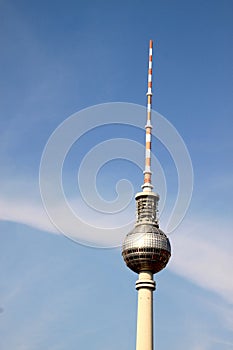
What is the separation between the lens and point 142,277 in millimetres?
138000

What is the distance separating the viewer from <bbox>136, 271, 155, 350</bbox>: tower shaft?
12954cm

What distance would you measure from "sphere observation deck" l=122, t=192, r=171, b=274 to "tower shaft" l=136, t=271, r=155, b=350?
2.58m

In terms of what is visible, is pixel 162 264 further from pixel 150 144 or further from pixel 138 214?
pixel 150 144

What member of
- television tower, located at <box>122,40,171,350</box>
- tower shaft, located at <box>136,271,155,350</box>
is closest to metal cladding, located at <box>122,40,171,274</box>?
television tower, located at <box>122,40,171,350</box>

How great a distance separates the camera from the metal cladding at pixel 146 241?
137000mm

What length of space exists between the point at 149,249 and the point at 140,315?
14.7 m

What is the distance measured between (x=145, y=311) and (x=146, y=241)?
15.6 m

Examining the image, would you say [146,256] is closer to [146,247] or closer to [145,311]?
[146,247]

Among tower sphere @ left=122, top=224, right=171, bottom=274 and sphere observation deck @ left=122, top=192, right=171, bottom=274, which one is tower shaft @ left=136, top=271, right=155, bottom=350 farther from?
sphere observation deck @ left=122, top=192, right=171, bottom=274

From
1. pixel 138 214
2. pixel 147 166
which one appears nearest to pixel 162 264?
pixel 138 214

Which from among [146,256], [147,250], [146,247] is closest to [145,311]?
[146,256]

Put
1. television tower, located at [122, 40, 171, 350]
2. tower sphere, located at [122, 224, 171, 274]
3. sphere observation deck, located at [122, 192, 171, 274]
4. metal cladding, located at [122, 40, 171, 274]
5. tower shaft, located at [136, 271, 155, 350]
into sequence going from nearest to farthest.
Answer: tower shaft, located at [136, 271, 155, 350] < television tower, located at [122, 40, 171, 350] < tower sphere, located at [122, 224, 171, 274] < sphere observation deck, located at [122, 192, 171, 274] < metal cladding, located at [122, 40, 171, 274]

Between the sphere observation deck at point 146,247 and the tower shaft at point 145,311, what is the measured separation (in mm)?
2584

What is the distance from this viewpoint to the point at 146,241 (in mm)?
137500
